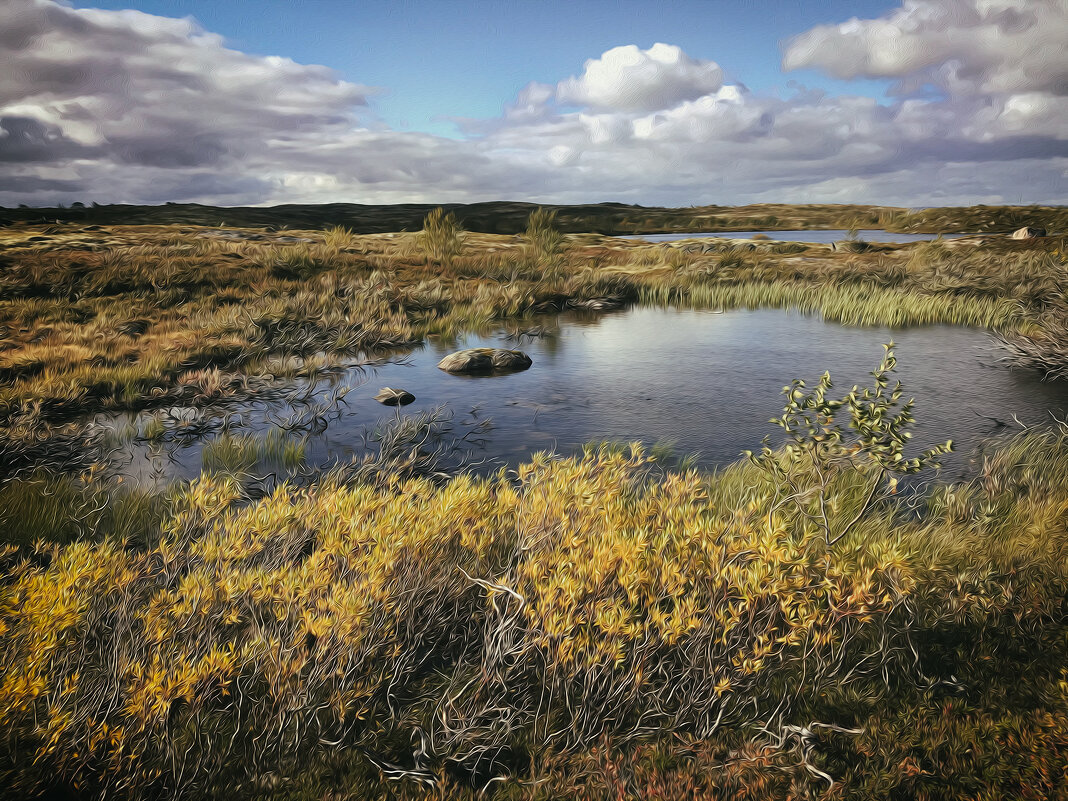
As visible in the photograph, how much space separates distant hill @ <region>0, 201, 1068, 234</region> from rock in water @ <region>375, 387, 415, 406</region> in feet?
128

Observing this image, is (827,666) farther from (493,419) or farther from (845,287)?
(845,287)

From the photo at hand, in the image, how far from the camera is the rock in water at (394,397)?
27.5 feet

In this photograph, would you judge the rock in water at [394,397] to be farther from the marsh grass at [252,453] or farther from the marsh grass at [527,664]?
the marsh grass at [527,664]

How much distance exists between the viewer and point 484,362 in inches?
404

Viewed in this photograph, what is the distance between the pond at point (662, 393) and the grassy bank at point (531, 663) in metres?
2.60

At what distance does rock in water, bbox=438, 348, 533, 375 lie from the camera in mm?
10102

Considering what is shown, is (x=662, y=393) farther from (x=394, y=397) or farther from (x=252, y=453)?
(x=252, y=453)

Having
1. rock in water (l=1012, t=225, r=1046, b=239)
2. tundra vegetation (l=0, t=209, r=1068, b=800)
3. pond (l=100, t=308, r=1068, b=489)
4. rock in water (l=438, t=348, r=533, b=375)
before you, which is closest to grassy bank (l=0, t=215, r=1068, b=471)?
pond (l=100, t=308, r=1068, b=489)

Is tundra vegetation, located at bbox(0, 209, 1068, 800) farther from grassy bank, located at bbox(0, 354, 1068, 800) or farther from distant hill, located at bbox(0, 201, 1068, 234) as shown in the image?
distant hill, located at bbox(0, 201, 1068, 234)

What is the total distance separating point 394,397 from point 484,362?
2.19 meters

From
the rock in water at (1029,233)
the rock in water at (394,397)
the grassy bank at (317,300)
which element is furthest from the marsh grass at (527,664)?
the rock in water at (1029,233)

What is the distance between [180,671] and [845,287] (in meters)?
18.6

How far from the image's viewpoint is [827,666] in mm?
3469

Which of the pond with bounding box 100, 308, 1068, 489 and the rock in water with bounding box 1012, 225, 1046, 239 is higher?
the rock in water with bounding box 1012, 225, 1046, 239
